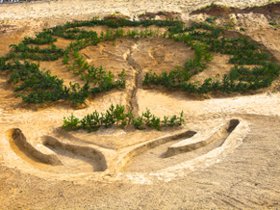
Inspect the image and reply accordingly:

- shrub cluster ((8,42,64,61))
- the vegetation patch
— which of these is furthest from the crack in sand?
shrub cluster ((8,42,64,61))

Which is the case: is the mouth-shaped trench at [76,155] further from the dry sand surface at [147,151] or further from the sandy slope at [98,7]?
the sandy slope at [98,7]

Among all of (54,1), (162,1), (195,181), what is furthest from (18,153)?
(54,1)

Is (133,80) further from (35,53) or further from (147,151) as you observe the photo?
(147,151)

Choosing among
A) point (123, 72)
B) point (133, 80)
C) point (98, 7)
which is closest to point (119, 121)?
point (133, 80)

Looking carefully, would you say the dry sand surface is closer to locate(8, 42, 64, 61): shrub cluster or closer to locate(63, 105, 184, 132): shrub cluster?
locate(63, 105, 184, 132): shrub cluster

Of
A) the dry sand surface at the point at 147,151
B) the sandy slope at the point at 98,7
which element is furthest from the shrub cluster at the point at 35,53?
the sandy slope at the point at 98,7

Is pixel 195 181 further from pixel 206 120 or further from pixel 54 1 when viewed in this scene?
pixel 54 1
